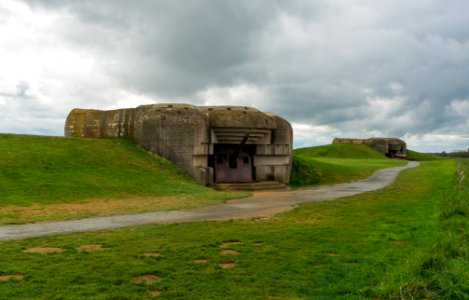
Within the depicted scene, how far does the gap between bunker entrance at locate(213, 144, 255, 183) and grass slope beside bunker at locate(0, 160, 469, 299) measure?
39.5 ft

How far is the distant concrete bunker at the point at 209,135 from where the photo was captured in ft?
69.2

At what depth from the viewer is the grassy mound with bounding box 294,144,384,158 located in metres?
55.1

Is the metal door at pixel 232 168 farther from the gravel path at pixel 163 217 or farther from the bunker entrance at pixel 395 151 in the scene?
the bunker entrance at pixel 395 151

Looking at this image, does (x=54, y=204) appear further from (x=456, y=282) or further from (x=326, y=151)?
(x=326, y=151)

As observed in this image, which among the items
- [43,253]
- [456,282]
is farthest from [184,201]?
[456,282]

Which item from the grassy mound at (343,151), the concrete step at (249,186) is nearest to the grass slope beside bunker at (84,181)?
the concrete step at (249,186)

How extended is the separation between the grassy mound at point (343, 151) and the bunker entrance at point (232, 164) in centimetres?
3304

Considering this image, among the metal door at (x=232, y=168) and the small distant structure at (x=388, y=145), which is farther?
the small distant structure at (x=388, y=145)

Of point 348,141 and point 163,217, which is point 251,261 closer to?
point 163,217

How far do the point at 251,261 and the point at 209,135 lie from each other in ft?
49.6

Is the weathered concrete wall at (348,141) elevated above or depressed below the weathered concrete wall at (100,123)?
above

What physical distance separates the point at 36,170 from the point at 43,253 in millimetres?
10153

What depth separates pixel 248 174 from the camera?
23.1 metres

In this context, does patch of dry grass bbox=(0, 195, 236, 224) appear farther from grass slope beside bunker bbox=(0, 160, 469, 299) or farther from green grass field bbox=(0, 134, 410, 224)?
grass slope beside bunker bbox=(0, 160, 469, 299)
